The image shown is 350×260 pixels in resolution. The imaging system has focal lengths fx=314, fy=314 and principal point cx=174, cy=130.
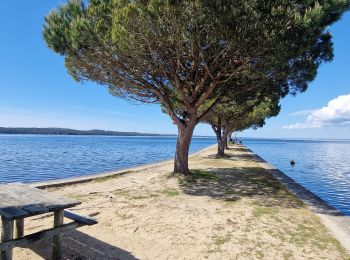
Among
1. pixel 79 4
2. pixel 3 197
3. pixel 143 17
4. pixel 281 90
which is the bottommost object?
pixel 3 197

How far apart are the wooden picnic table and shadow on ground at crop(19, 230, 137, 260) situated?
0.45m

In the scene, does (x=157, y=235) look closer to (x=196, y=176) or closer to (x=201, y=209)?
(x=201, y=209)

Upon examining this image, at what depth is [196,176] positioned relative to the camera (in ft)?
53.7

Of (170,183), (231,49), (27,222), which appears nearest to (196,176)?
(170,183)

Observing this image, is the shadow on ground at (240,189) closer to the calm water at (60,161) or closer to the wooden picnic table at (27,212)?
the wooden picnic table at (27,212)

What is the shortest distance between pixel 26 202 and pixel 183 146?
1172cm

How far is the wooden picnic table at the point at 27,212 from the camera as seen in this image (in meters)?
4.61

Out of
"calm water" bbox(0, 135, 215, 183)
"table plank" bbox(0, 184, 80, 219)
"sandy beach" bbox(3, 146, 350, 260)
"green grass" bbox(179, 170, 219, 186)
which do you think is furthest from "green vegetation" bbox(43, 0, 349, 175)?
"calm water" bbox(0, 135, 215, 183)

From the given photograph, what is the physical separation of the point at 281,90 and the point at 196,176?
707cm

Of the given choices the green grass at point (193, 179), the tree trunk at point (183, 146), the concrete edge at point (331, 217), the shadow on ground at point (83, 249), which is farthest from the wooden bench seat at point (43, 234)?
the tree trunk at point (183, 146)

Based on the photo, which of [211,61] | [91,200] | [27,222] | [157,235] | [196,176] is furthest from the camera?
A: [196,176]

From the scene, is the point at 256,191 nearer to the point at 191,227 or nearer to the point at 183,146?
the point at 183,146

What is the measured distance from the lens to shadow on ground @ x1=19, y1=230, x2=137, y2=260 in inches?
228

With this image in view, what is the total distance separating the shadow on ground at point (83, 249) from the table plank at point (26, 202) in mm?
1090
